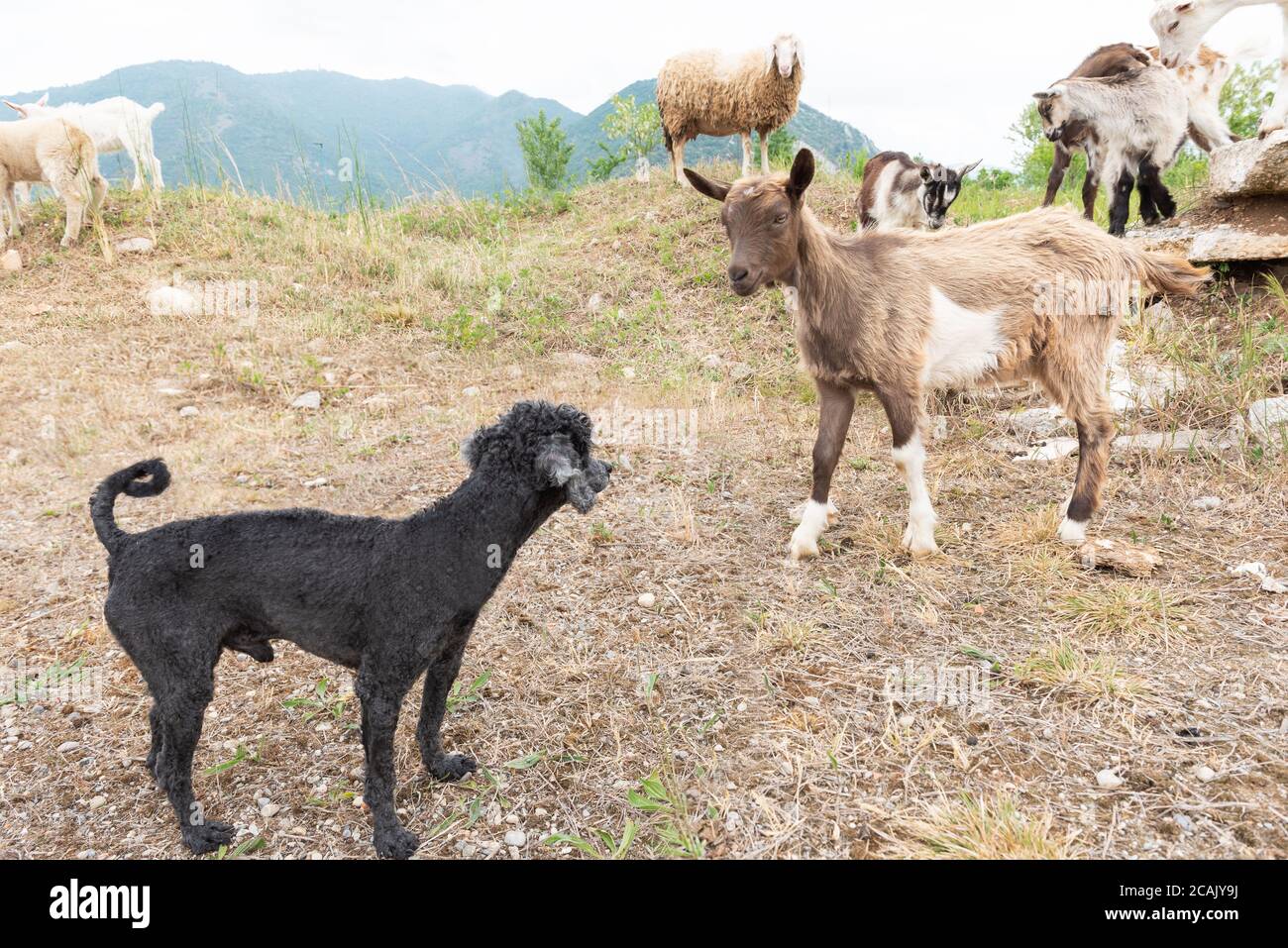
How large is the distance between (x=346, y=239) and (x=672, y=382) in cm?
618

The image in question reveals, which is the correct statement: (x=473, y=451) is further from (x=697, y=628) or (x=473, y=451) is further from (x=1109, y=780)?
(x=1109, y=780)

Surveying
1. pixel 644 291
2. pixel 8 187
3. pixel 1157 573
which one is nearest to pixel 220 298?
pixel 8 187

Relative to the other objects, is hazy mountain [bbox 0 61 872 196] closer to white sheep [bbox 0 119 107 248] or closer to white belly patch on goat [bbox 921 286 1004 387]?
white sheep [bbox 0 119 107 248]

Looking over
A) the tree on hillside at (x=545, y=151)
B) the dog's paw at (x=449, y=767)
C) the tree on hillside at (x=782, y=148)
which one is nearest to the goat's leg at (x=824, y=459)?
the dog's paw at (x=449, y=767)

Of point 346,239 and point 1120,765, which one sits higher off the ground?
point 346,239

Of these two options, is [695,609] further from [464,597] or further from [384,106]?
[384,106]

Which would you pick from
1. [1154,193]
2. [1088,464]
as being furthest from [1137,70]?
[1088,464]

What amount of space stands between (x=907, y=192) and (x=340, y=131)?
25.1 feet

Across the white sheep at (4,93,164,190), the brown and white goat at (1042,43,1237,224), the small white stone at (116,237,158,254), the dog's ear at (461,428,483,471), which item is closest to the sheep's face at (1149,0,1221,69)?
the brown and white goat at (1042,43,1237,224)

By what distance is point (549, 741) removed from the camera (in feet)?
10.7

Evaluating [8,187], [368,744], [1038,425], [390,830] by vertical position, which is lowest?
[390,830]

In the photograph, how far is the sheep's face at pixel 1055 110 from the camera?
6.68 metres

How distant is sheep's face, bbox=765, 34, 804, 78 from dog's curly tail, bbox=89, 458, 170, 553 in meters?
9.82

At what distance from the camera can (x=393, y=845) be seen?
269 centimetres
